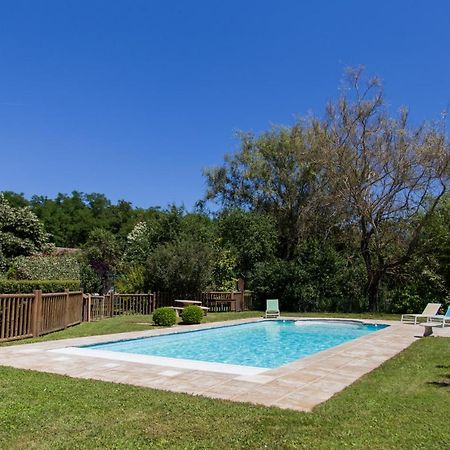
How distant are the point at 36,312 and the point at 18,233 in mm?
16492

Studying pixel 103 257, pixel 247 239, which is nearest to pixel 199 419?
pixel 247 239

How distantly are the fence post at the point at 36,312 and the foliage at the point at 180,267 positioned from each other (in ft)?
31.0

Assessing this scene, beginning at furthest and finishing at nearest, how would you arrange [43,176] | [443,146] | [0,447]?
[43,176]
[443,146]
[0,447]

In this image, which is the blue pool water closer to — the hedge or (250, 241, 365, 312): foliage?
the hedge

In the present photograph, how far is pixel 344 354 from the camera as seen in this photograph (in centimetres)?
957

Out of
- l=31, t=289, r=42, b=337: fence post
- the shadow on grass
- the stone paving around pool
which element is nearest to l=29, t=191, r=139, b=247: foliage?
l=31, t=289, r=42, b=337: fence post

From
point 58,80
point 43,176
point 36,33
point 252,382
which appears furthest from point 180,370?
point 43,176

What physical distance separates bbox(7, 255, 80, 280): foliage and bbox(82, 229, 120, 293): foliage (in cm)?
496

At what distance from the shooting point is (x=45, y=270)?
18.5 meters

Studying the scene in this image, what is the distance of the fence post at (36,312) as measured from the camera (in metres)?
11.3

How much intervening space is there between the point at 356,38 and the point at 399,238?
10.1 metres

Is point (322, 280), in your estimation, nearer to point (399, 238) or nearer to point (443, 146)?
point (399, 238)

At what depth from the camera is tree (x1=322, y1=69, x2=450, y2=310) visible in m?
21.1

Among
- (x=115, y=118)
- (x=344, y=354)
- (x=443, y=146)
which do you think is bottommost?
(x=344, y=354)
